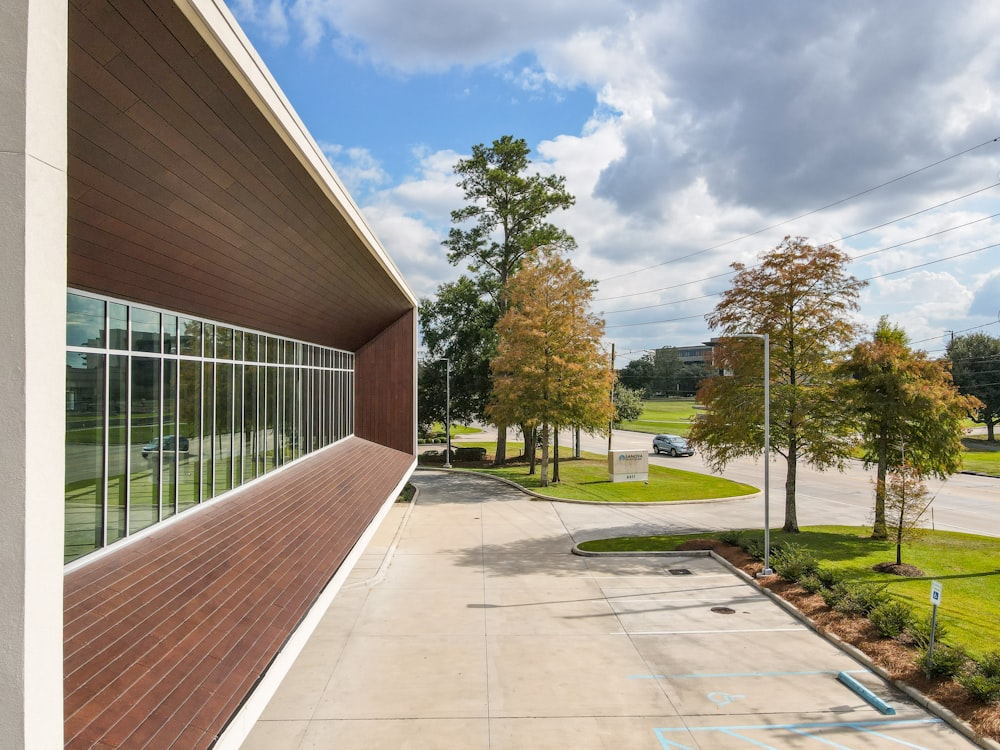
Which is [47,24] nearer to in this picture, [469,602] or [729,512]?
[469,602]

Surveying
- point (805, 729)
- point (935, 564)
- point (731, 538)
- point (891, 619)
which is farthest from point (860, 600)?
point (731, 538)

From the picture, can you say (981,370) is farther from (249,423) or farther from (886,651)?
(249,423)

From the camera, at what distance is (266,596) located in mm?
8539

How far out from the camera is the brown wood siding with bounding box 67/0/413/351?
5004mm

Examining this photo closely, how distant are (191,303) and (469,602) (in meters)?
9.66

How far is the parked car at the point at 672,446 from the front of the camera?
45.8 m

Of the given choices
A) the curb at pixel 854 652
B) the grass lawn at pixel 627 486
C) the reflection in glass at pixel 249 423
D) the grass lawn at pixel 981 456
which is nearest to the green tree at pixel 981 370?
the grass lawn at pixel 981 456

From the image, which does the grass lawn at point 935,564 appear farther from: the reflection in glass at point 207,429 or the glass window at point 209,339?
the glass window at point 209,339

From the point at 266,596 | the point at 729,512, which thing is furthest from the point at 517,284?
the point at 266,596

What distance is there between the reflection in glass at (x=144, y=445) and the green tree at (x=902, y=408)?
1885 centimetres

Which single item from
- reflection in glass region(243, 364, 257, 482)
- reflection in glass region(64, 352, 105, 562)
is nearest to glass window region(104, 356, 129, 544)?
reflection in glass region(64, 352, 105, 562)

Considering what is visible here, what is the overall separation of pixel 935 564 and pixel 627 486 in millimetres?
16113

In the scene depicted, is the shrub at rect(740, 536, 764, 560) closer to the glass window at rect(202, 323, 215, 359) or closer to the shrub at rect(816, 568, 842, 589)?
the shrub at rect(816, 568, 842, 589)

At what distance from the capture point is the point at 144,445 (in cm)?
973
